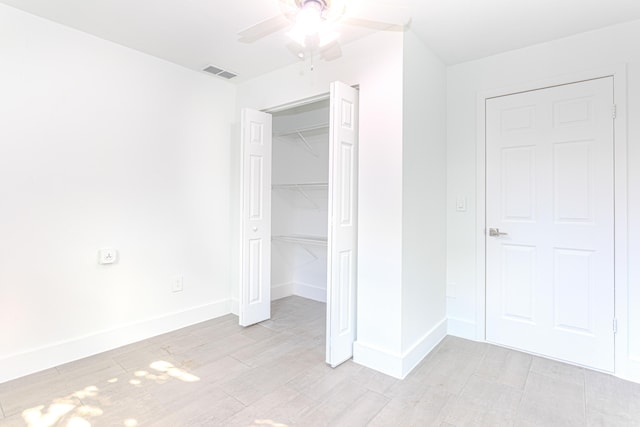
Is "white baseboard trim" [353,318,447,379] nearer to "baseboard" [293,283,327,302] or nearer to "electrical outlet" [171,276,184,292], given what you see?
"baseboard" [293,283,327,302]

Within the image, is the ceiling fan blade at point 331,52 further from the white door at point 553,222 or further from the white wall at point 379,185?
the white door at point 553,222

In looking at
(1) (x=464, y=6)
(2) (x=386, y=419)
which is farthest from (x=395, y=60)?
(2) (x=386, y=419)

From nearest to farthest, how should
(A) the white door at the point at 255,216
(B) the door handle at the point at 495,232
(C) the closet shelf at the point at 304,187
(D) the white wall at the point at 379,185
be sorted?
(D) the white wall at the point at 379,185 → (B) the door handle at the point at 495,232 → (A) the white door at the point at 255,216 → (C) the closet shelf at the point at 304,187

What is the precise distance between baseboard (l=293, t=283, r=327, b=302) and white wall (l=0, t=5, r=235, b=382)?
1143 millimetres

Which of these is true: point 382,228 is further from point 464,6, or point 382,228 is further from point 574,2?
point 574,2

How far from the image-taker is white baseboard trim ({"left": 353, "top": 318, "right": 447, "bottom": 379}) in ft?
7.38

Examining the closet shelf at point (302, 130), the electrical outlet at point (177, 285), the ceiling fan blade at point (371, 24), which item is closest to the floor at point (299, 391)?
the electrical outlet at point (177, 285)

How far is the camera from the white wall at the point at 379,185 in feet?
7.48

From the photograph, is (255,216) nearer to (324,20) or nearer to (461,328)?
(324,20)

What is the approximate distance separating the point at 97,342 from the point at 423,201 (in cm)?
274

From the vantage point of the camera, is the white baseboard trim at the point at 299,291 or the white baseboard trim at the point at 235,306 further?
the white baseboard trim at the point at 299,291

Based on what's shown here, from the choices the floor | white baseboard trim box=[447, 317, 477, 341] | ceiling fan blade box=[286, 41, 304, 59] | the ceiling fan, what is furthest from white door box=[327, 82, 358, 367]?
white baseboard trim box=[447, 317, 477, 341]

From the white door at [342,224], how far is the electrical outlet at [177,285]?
155 cm

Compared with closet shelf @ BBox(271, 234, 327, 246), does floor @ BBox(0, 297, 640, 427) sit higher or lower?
lower
